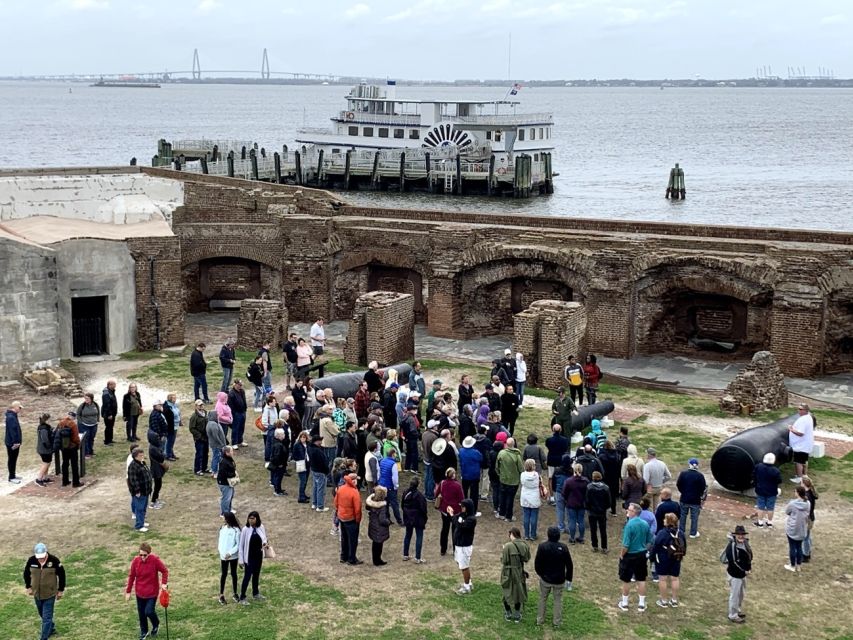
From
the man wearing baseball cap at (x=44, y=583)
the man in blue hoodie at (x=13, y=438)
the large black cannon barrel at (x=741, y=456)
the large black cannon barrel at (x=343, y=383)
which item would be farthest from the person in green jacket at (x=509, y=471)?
the man in blue hoodie at (x=13, y=438)

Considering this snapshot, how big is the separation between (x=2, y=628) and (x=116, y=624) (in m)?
1.15

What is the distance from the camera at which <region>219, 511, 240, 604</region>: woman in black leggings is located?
12688mm

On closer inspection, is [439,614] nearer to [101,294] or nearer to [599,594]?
[599,594]

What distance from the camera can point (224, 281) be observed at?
97.5 feet

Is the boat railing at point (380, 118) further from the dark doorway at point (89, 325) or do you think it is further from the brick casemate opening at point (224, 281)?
the dark doorway at point (89, 325)

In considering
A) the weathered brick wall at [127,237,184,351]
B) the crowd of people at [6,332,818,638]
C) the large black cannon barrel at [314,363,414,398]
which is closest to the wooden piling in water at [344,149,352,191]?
the weathered brick wall at [127,237,184,351]

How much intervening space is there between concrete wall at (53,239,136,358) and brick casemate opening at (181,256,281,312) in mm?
4477

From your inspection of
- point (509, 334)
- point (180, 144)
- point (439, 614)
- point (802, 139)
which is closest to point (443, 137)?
point (180, 144)

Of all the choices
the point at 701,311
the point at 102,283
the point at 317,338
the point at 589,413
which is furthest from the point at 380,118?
the point at 589,413

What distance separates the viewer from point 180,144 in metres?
74.4

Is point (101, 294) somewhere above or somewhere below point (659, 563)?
above

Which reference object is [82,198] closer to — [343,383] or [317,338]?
[317,338]

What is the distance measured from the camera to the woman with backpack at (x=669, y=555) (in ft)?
41.7

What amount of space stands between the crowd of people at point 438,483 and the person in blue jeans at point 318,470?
18mm
